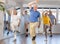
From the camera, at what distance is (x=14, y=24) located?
862 centimetres

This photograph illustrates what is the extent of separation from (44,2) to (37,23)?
7.18 meters

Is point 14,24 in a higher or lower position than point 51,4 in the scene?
lower

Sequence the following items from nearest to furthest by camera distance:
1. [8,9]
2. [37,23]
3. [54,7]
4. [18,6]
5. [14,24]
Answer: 1. [37,23]
2. [14,24]
3. [8,9]
4. [18,6]
5. [54,7]

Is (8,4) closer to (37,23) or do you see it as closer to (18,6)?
(18,6)

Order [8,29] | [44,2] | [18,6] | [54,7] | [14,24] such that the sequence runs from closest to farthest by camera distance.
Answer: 1. [14,24]
2. [8,29]
3. [18,6]
4. [44,2]
5. [54,7]

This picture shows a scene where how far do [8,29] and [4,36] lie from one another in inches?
33.2

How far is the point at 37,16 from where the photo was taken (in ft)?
22.3

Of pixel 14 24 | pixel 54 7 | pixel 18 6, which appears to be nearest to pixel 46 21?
pixel 14 24

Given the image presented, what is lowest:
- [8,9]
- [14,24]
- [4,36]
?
[4,36]

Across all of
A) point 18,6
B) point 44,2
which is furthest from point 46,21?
point 44,2

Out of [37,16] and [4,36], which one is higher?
[37,16]

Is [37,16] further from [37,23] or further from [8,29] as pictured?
[8,29]

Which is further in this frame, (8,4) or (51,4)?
(51,4)

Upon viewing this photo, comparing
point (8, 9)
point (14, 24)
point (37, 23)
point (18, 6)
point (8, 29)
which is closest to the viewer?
point (37, 23)
